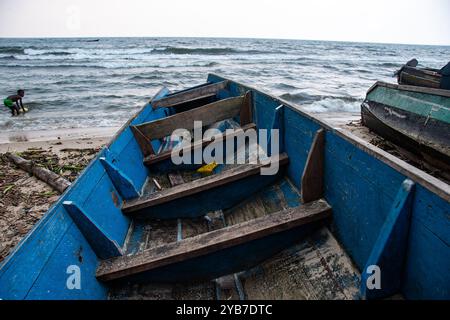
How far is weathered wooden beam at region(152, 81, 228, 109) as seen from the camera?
6051mm

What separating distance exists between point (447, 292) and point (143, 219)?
2.73 m

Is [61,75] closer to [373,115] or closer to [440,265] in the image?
[373,115]

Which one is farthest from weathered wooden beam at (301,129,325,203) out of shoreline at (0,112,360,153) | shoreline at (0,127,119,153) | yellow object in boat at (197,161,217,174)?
shoreline at (0,127,119,153)

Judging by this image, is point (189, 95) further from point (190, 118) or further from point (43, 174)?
point (43, 174)

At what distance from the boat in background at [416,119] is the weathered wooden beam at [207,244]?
348cm

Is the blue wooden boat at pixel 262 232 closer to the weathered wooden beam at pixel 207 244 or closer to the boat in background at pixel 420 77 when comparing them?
the weathered wooden beam at pixel 207 244

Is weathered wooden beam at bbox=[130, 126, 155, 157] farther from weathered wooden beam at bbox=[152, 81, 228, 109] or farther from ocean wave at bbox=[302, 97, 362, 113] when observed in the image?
ocean wave at bbox=[302, 97, 362, 113]

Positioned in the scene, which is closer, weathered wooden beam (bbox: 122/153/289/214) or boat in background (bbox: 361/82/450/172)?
weathered wooden beam (bbox: 122/153/289/214)

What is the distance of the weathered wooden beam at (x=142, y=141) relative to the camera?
427 centimetres

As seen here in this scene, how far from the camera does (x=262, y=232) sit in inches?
90.1

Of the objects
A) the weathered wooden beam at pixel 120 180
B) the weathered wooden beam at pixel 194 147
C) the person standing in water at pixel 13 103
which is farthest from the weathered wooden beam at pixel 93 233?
the person standing in water at pixel 13 103

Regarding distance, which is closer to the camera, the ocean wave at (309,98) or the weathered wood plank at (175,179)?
the weathered wood plank at (175,179)

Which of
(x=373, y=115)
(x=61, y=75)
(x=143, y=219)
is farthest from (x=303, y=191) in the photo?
(x=61, y=75)

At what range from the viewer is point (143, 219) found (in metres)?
3.29
